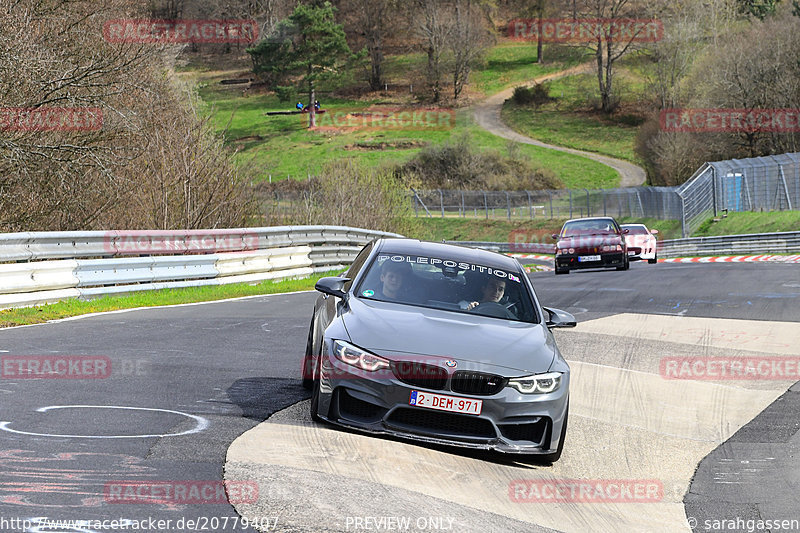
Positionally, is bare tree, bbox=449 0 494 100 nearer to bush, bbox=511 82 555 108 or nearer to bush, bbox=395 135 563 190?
bush, bbox=511 82 555 108

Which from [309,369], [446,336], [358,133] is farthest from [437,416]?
[358,133]

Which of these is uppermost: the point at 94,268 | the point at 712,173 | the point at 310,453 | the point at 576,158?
the point at 310,453

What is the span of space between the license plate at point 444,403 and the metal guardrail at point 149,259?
869cm

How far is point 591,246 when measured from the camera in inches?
1070

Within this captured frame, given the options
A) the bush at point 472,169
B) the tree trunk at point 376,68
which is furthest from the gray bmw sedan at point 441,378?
the tree trunk at point 376,68

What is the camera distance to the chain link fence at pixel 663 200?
42344 mm

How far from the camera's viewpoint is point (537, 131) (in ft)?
335

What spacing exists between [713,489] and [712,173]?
4252cm

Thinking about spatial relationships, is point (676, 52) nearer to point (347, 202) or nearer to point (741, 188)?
point (741, 188)

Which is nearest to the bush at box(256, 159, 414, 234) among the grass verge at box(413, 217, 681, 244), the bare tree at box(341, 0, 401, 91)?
the grass verge at box(413, 217, 681, 244)

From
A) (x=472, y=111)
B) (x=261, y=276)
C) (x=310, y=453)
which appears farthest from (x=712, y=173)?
(x=472, y=111)

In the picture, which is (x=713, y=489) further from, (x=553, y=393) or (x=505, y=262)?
(x=505, y=262)

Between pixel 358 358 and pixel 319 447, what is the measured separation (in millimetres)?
688

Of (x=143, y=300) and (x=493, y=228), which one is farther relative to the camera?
(x=493, y=228)
